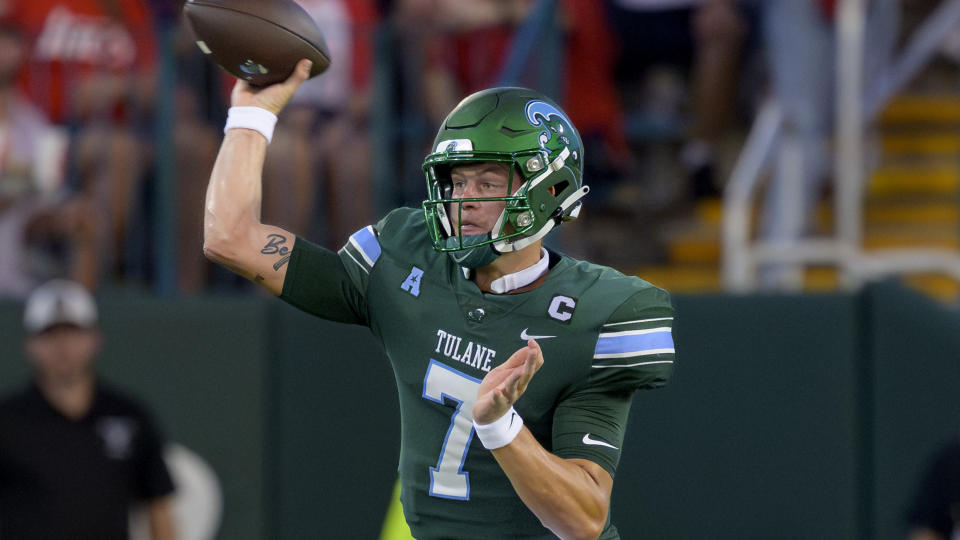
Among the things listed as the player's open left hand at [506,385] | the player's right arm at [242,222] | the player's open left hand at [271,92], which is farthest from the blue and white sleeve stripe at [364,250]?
the player's open left hand at [506,385]

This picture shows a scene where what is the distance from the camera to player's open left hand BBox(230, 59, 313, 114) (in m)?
3.19

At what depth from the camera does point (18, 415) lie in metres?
5.48

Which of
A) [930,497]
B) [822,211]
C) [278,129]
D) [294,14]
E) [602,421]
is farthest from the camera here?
[822,211]

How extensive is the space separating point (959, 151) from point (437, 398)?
205 inches

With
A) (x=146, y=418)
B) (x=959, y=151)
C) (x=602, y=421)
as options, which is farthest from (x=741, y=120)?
(x=602, y=421)

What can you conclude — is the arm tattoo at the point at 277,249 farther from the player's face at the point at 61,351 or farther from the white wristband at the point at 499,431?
the player's face at the point at 61,351

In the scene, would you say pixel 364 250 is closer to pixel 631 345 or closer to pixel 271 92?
pixel 271 92

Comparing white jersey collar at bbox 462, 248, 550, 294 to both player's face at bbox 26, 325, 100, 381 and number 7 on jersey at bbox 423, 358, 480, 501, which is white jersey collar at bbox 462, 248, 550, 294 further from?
player's face at bbox 26, 325, 100, 381

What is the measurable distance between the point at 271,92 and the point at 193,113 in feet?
9.57

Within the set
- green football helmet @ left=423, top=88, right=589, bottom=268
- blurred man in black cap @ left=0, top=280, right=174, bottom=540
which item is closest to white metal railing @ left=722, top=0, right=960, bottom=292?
blurred man in black cap @ left=0, top=280, right=174, bottom=540

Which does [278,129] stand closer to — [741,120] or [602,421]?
[741,120]

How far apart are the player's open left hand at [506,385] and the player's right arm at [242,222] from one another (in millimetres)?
707

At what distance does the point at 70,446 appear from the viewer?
5.46 metres

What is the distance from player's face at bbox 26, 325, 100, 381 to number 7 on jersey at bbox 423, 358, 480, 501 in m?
2.96
